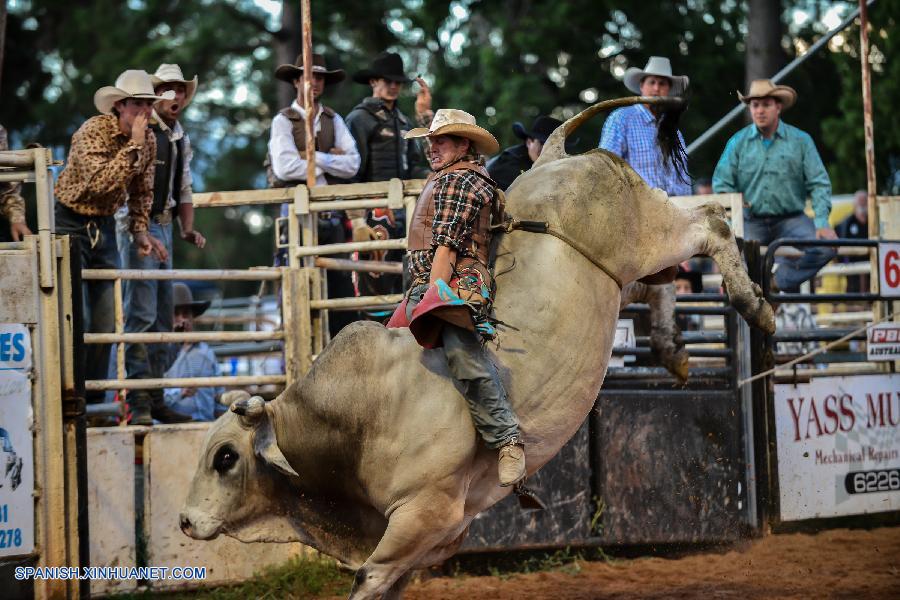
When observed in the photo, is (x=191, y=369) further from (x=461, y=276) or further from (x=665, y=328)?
(x=461, y=276)

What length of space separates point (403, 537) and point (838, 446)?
4.92 metres

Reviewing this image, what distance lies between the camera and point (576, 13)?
20.6 meters

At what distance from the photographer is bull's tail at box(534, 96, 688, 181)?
6.64 meters

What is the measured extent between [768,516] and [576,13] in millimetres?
13140

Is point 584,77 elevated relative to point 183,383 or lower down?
elevated

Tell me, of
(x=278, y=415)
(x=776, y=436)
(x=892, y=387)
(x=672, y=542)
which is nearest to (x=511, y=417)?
(x=278, y=415)

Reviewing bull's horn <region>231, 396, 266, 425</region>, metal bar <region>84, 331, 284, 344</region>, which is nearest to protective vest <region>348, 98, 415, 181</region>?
metal bar <region>84, 331, 284, 344</region>

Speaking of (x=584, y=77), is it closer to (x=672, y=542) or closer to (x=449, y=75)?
(x=449, y=75)

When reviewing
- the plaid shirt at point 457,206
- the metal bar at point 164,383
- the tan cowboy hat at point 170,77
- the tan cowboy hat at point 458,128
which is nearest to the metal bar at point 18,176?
the metal bar at point 164,383

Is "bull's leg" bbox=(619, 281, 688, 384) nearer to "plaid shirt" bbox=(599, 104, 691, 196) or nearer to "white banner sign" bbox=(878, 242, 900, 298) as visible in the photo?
"plaid shirt" bbox=(599, 104, 691, 196)

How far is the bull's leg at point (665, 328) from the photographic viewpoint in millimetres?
7086

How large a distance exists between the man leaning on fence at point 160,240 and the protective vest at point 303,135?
0.69 m

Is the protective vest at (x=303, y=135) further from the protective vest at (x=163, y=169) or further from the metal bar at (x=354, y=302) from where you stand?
the metal bar at (x=354, y=302)

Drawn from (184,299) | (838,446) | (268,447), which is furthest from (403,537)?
(184,299)
